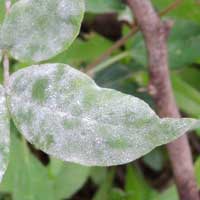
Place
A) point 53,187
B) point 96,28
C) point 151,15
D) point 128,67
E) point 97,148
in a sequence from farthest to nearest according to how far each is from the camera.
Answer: point 96,28, point 128,67, point 53,187, point 151,15, point 97,148

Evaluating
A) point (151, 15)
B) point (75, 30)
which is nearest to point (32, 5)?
point (75, 30)

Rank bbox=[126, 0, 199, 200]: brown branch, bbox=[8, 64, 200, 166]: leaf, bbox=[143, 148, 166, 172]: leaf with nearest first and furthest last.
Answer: bbox=[8, 64, 200, 166]: leaf → bbox=[126, 0, 199, 200]: brown branch → bbox=[143, 148, 166, 172]: leaf

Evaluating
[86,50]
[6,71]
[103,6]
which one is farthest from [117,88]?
[6,71]

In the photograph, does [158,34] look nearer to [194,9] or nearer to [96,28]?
[194,9]

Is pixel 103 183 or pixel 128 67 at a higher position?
pixel 128 67

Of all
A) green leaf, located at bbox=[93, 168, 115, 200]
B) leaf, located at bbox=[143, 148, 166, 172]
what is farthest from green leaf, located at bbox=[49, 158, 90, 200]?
leaf, located at bbox=[143, 148, 166, 172]

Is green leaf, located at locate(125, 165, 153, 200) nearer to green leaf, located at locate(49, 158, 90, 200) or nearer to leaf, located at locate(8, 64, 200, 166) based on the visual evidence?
green leaf, located at locate(49, 158, 90, 200)
